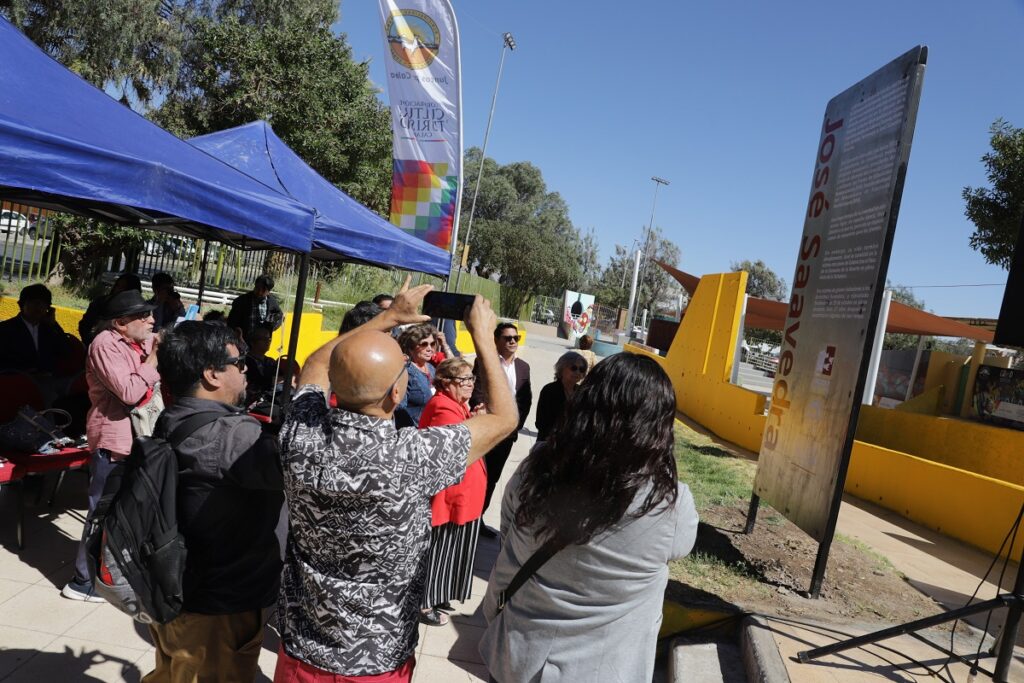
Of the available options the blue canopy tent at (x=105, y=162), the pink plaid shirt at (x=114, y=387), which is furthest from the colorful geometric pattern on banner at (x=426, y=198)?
the pink plaid shirt at (x=114, y=387)

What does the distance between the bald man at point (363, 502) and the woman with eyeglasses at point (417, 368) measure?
103 inches

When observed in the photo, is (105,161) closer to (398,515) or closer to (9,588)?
(9,588)

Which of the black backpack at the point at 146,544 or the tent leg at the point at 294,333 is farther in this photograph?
the tent leg at the point at 294,333

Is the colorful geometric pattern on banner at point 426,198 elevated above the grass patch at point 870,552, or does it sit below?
above

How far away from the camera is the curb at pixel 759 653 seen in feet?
11.0

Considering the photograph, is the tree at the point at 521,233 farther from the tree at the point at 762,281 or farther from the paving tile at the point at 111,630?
the paving tile at the point at 111,630

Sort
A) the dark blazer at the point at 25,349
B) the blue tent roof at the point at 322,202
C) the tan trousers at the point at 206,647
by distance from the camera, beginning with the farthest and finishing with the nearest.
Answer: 1. the blue tent roof at the point at 322,202
2. the dark blazer at the point at 25,349
3. the tan trousers at the point at 206,647

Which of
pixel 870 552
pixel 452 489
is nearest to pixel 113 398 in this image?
pixel 452 489

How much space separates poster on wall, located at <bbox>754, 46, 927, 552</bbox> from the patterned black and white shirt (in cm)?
351

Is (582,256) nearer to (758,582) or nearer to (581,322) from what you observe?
(581,322)

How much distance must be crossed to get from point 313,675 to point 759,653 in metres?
2.63

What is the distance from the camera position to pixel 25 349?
17.6 feet

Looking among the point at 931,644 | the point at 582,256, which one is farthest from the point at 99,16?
the point at 582,256

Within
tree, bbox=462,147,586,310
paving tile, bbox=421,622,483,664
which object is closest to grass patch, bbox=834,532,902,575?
paving tile, bbox=421,622,483,664
